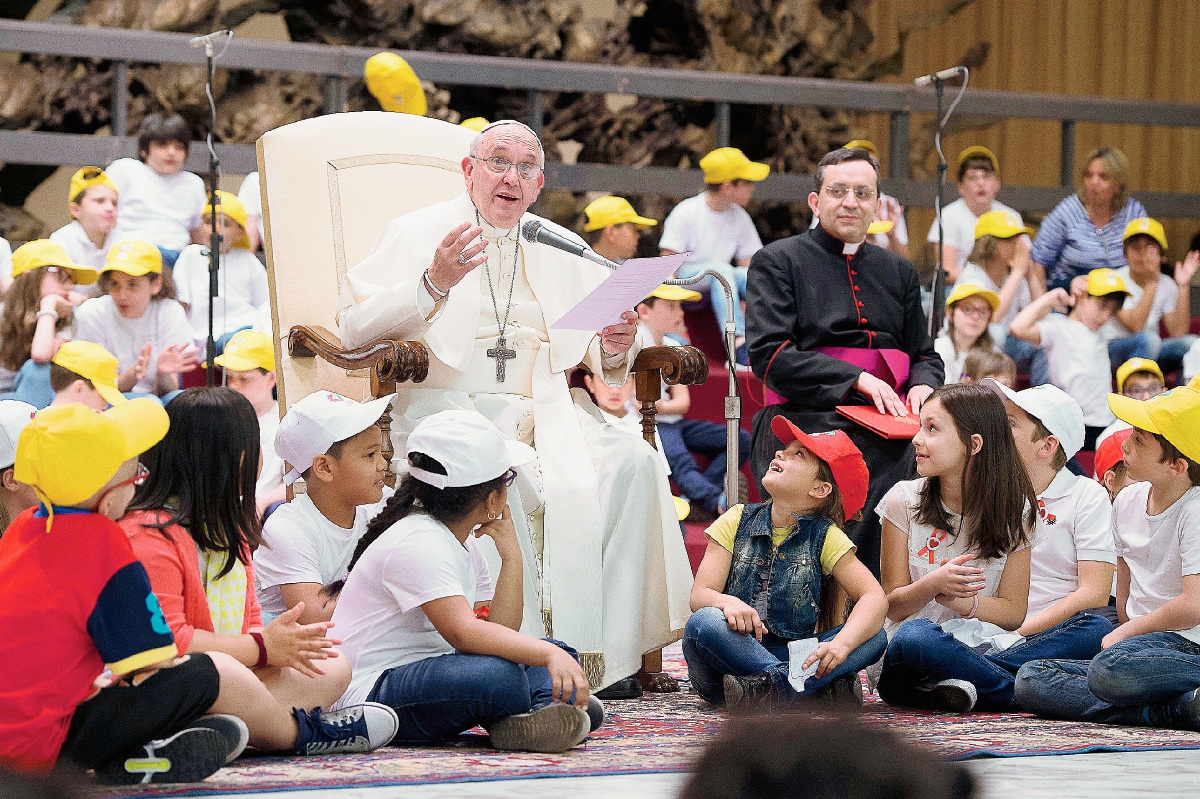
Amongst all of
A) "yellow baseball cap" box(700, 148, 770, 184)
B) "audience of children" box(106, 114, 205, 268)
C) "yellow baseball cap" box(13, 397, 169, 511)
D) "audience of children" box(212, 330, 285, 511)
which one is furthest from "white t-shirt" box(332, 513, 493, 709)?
"yellow baseball cap" box(700, 148, 770, 184)

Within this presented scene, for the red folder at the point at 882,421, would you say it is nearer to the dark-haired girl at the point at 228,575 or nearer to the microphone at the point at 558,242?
the microphone at the point at 558,242

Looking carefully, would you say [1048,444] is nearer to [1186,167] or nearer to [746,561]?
[746,561]

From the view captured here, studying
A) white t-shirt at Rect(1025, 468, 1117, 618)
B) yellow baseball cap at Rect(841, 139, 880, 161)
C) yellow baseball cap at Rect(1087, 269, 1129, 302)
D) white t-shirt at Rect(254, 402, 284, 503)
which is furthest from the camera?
yellow baseball cap at Rect(1087, 269, 1129, 302)

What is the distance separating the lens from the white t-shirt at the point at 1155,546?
3.50 m

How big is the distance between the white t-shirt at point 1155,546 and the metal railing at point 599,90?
5.15 meters

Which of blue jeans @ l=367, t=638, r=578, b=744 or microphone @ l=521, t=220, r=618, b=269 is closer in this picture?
blue jeans @ l=367, t=638, r=578, b=744

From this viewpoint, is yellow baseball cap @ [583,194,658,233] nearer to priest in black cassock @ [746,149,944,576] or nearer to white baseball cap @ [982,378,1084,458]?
priest in black cassock @ [746,149,944,576]

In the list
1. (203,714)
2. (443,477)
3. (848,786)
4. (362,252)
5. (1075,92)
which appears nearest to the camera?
(848,786)

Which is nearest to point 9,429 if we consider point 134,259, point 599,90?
point 134,259

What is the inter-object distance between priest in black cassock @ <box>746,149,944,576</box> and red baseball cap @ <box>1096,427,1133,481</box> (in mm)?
605

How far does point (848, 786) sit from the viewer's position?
3.36 feet

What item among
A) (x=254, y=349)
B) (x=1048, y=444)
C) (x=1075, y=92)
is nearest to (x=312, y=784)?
(x=1048, y=444)

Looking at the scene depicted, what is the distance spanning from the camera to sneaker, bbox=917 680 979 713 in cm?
360

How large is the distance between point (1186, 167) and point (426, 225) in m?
8.28
